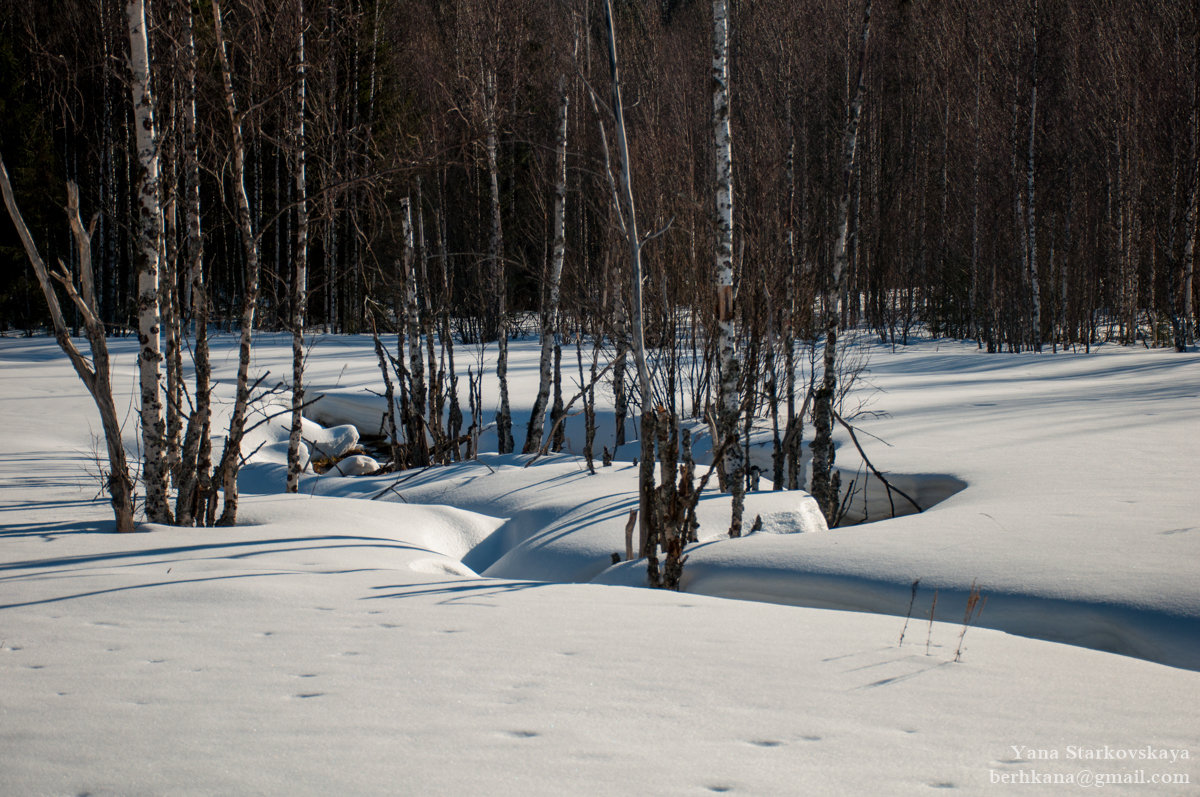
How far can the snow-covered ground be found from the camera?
1.70 metres

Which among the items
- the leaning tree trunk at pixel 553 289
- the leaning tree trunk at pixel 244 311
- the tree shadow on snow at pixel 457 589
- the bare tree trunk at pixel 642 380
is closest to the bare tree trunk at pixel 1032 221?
the leaning tree trunk at pixel 553 289

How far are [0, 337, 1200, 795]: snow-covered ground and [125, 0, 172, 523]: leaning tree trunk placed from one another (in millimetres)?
750

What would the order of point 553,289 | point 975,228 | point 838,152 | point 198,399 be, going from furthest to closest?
point 838,152
point 975,228
point 553,289
point 198,399

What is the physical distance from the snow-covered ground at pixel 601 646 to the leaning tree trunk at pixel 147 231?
75cm

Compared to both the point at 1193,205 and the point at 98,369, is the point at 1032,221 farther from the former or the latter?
the point at 98,369

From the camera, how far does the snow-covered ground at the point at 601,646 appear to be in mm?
1703

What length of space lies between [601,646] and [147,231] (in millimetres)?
3872

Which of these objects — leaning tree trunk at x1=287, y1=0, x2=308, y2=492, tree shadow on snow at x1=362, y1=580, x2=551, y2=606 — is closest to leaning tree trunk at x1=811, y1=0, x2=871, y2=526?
tree shadow on snow at x1=362, y1=580, x2=551, y2=606

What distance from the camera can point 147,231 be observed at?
4707 millimetres

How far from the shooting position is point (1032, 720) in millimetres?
1990

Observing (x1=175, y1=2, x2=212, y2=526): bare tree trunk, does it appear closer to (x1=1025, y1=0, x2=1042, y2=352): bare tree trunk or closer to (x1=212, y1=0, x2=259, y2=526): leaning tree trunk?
(x1=212, y1=0, x2=259, y2=526): leaning tree trunk

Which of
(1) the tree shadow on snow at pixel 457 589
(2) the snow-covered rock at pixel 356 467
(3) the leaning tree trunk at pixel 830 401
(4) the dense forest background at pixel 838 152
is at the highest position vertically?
(4) the dense forest background at pixel 838 152

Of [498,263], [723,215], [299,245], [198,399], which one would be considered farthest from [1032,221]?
[198,399]

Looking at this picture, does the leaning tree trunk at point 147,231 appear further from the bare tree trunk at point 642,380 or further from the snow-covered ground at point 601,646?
the bare tree trunk at point 642,380
